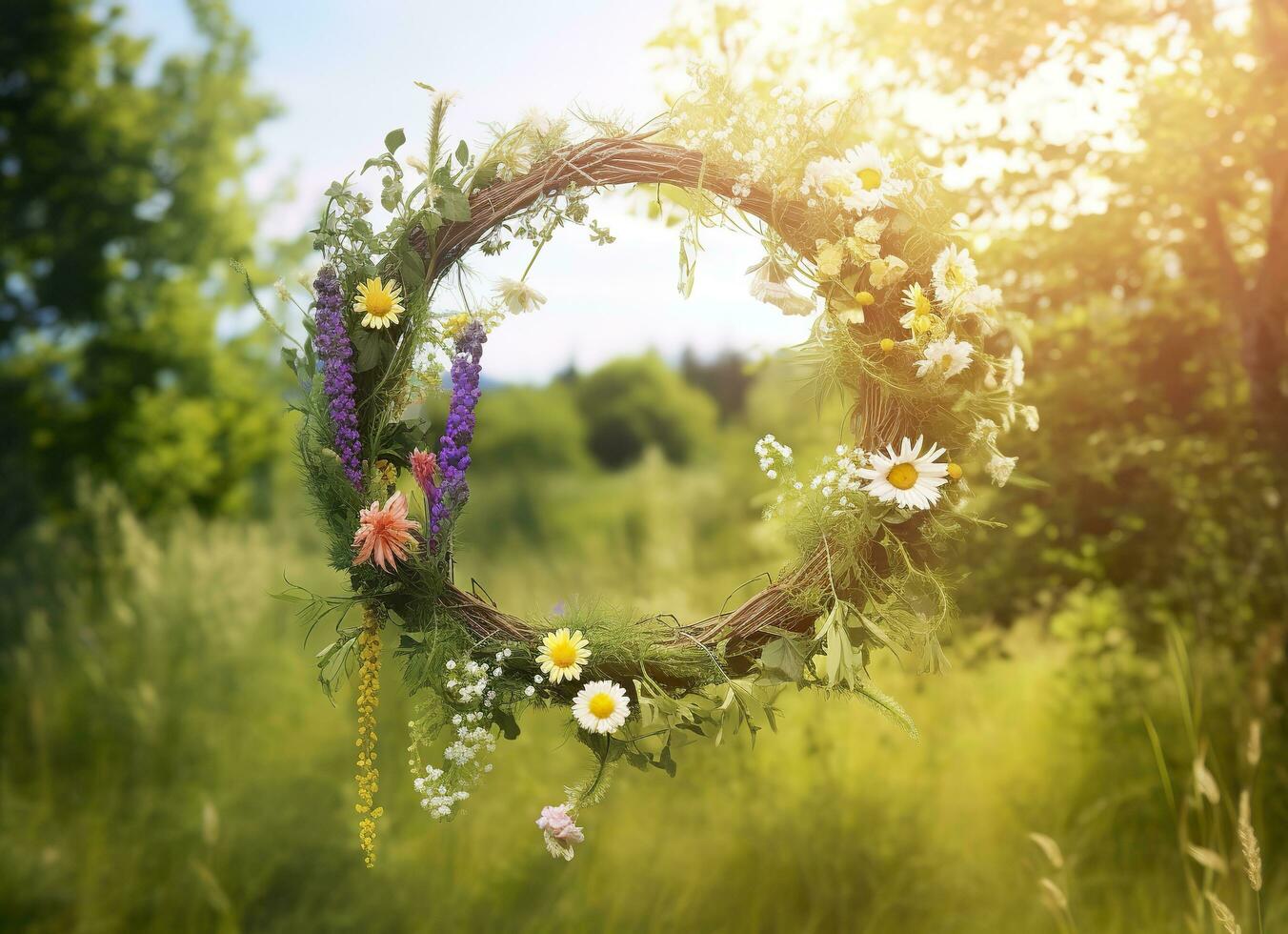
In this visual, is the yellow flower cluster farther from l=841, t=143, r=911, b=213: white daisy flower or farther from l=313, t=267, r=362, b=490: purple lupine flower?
l=841, t=143, r=911, b=213: white daisy flower

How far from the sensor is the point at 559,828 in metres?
1.58

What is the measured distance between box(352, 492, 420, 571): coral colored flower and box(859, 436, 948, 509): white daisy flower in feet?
2.43

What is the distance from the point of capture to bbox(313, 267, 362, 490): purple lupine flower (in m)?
1.68

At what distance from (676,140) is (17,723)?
16.8 feet

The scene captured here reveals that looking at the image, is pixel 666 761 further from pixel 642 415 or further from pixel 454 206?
pixel 642 415

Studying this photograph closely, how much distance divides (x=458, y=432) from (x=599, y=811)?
2284 millimetres

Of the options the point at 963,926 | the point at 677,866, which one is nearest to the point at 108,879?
the point at 677,866

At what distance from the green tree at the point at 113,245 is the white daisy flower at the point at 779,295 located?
25.6 ft

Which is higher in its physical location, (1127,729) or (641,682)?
(641,682)

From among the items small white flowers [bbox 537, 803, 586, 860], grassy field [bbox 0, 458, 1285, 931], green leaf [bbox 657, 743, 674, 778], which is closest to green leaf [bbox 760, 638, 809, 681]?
green leaf [bbox 657, 743, 674, 778]

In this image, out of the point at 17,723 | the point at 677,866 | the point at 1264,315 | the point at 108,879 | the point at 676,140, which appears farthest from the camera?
the point at 17,723

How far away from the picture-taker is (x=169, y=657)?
517cm

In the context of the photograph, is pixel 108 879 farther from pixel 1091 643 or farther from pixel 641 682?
pixel 1091 643

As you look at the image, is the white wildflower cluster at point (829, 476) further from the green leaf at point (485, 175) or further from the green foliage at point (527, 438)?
the green foliage at point (527, 438)
